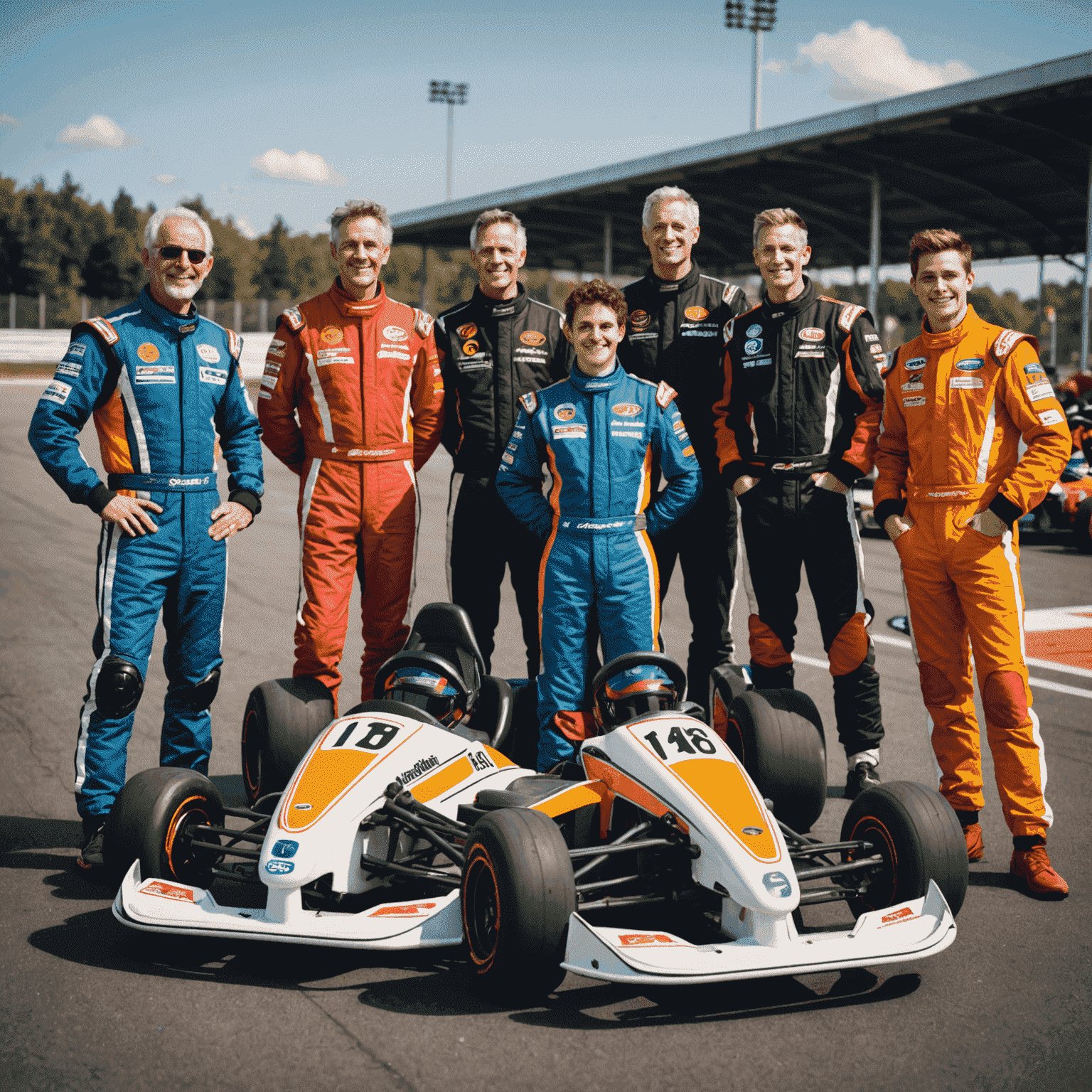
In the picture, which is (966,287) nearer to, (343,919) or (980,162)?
(343,919)

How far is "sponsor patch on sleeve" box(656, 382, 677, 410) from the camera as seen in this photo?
4609 mm

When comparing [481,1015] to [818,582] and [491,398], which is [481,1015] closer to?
[818,582]

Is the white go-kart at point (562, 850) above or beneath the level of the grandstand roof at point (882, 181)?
beneath

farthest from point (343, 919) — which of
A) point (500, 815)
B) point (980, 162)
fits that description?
point (980, 162)

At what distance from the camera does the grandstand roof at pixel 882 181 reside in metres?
18.2

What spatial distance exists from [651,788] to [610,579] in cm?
119

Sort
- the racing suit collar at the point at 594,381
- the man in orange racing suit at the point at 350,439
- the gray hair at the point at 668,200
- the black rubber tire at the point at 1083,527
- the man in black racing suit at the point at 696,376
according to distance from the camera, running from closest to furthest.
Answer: the racing suit collar at the point at 594,381, the man in orange racing suit at the point at 350,439, the gray hair at the point at 668,200, the man in black racing suit at the point at 696,376, the black rubber tire at the point at 1083,527

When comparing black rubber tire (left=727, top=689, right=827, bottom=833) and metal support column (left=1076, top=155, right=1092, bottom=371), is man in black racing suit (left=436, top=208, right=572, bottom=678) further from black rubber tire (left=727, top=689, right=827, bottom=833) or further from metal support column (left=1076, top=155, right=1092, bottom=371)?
metal support column (left=1076, top=155, right=1092, bottom=371)

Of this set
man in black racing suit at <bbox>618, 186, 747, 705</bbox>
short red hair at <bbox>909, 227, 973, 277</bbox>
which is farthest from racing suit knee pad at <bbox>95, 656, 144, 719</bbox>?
short red hair at <bbox>909, 227, 973, 277</bbox>

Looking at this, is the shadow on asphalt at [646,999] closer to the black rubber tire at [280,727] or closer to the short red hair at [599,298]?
the black rubber tire at [280,727]

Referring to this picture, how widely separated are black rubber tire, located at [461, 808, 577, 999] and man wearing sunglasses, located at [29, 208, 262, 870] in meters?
1.62

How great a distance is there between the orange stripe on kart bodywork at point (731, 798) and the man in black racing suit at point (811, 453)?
1.47 meters

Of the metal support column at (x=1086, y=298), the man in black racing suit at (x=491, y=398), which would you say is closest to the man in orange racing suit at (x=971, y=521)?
the man in black racing suit at (x=491, y=398)

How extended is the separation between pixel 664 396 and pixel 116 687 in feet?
7.45
